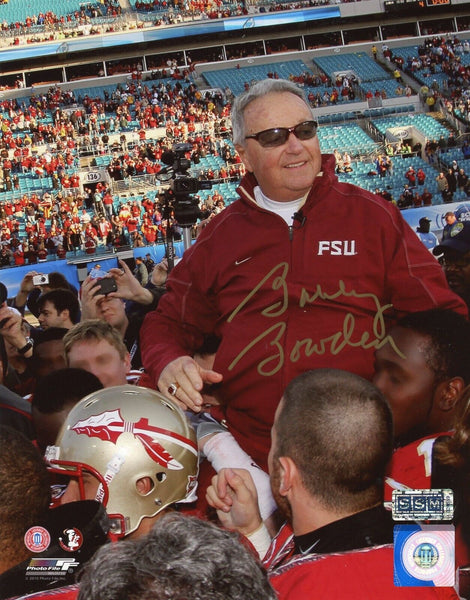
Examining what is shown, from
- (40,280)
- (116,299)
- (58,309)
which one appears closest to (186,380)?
(116,299)

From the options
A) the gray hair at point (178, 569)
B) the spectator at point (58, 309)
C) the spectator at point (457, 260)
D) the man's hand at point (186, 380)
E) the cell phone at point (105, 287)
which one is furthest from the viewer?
the spectator at point (58, 309)

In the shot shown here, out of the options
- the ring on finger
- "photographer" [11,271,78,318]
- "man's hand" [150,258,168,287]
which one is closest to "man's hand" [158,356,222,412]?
the ring on finger

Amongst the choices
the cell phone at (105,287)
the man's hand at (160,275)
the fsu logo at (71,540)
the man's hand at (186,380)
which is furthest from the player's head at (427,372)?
the man's hand at (160,275)

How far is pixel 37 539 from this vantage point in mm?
1754

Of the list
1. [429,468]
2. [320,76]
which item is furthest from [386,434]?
[320,76]

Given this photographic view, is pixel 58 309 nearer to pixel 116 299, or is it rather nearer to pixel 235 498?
pixel 116 299

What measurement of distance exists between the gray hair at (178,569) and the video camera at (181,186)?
5.37 metres

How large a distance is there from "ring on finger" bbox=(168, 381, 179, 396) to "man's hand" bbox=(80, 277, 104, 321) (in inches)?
88.2

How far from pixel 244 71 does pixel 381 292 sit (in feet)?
119

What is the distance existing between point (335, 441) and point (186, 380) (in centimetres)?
65

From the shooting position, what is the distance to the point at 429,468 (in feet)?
6.69

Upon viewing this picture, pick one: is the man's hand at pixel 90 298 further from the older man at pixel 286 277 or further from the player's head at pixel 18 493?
the player's head at pixel 18 493

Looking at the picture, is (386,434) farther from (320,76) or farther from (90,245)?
(320,76)

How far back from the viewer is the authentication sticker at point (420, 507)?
65.6 inches
